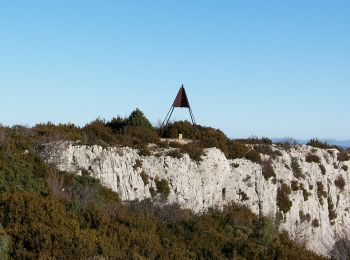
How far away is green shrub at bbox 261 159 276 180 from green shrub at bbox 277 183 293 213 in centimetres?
75

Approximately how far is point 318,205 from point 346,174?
369 cm

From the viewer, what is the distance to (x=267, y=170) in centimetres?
2516

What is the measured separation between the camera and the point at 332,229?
90.7ft

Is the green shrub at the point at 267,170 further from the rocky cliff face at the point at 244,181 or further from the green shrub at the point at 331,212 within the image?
the green shrub at the point at 331,212

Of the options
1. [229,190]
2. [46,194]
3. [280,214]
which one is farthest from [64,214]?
[280,214]

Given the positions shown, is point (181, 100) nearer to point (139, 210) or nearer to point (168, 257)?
point (139, 210)

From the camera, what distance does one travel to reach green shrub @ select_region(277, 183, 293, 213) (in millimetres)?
25000

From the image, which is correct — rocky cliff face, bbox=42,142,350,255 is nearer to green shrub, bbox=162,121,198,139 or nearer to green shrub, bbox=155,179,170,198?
green shrub, bbox=155,179,170,198

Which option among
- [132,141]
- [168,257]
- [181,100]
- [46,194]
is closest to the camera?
[168,257]

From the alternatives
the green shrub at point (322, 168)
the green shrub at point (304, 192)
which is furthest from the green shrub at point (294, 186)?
the green shrub at point (322, 168)

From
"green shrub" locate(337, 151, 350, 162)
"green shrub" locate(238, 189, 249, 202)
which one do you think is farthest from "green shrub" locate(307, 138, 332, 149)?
"green shrub" locate(238, 189, 249, 202)

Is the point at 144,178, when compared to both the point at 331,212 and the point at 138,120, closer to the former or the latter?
the point at 138,120

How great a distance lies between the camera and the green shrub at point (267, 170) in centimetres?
2498

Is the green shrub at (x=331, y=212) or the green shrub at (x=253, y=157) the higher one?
the green shrub at (x=253, y=157)
